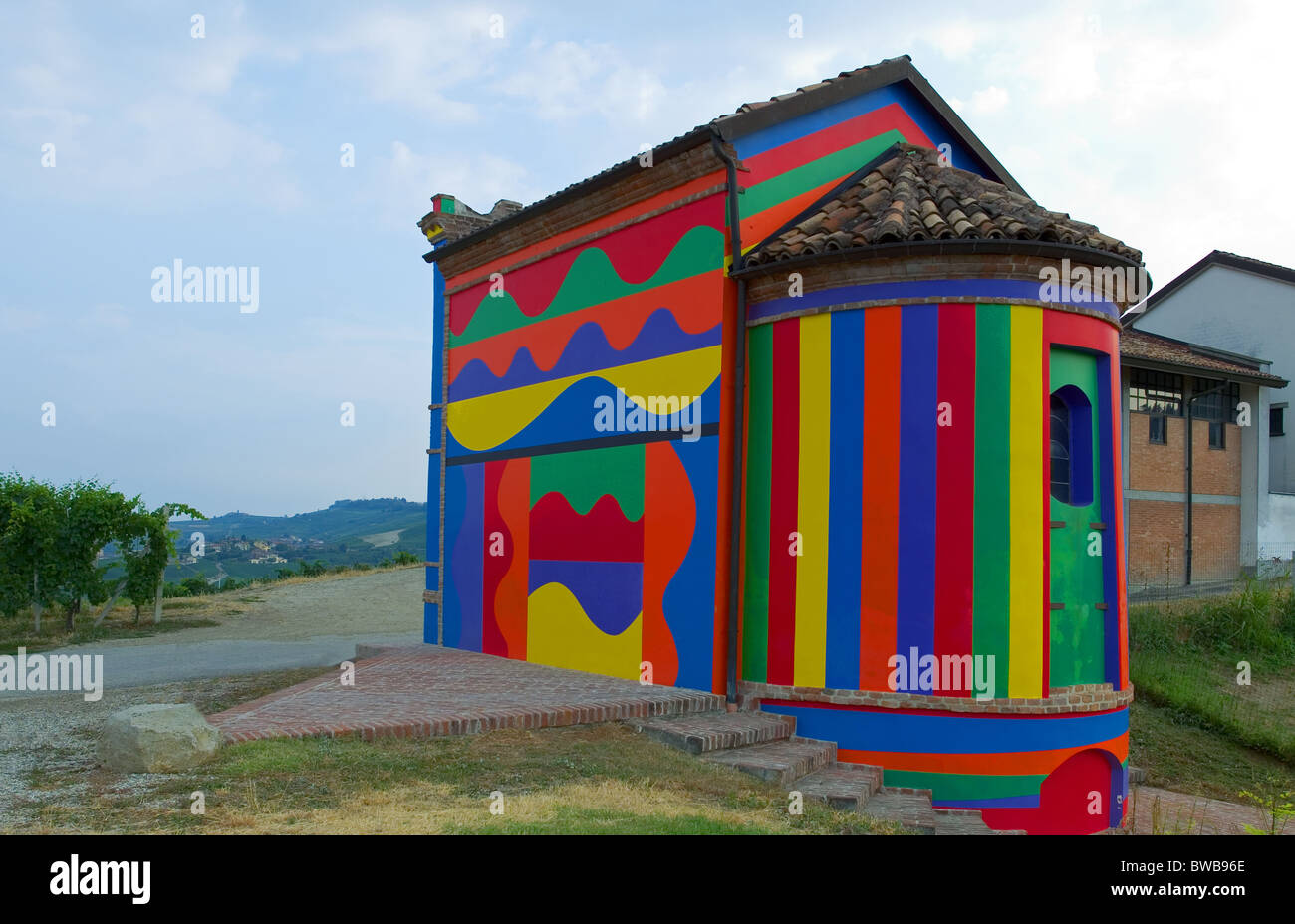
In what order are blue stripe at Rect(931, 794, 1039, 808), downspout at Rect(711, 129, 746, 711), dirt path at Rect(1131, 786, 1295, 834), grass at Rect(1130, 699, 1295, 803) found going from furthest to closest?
grass at Rect(1130, 699, 1295, 803) → dirt path at Rect(1131, 786, 1295, 834) → downspout at Rect(711, 129, 746, 711) → blue stripe at Rect(931, 794, 1039, 808)

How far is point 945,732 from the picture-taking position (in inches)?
329

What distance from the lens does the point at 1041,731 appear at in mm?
8484

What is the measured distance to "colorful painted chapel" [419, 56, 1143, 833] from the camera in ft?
27.8

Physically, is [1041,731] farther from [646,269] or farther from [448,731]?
[646,269]

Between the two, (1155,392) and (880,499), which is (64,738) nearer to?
(880,499)

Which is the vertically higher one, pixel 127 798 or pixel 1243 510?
pixel 1243 510

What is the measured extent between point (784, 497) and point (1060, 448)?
271 cm

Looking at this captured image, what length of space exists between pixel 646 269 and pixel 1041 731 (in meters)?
5.99

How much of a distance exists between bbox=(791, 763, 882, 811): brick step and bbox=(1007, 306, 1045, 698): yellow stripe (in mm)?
1464

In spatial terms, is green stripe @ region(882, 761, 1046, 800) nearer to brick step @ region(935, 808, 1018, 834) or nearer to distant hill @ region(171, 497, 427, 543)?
brick step @ region(935, 808, 1018, 834)

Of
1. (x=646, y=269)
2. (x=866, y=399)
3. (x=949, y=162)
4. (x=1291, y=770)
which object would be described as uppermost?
(x=949, y=162)

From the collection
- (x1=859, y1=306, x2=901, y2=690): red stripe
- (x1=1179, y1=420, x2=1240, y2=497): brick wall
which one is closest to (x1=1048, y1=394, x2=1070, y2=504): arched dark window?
(x1=859, y1=306, x2=901, y2=690): red stripe

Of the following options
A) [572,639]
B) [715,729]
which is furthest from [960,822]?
[572,639]
